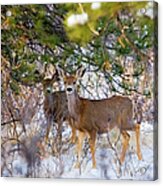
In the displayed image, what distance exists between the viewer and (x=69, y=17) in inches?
93.6

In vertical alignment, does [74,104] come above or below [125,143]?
above

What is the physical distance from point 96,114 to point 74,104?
10 cm

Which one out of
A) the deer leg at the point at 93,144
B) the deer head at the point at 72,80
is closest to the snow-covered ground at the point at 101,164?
the deer leg at the point at 93,144

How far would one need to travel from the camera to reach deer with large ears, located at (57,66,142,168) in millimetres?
2324

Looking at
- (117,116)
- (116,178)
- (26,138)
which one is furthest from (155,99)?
(26,138)

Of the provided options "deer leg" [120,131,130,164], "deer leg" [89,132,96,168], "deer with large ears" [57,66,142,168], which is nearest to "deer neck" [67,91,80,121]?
"deer with large ears" [57,66,142,168]

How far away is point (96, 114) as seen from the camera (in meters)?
2.35

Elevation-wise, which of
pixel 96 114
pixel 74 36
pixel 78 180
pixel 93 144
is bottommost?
pixel 78 180

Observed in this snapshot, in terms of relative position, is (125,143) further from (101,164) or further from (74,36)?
(74,36)

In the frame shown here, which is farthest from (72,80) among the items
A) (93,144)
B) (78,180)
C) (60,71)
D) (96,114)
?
(78,180)

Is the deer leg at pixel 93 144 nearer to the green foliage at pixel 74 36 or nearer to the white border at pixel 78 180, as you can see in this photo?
the white border at pixel 78 180

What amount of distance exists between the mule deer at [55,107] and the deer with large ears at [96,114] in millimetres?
21

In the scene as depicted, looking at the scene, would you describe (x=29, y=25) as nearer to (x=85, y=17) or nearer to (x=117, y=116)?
(x=85, y=17)

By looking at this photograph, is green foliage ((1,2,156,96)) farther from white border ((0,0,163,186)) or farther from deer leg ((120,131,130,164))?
deer leg ((120,131,130,164))
